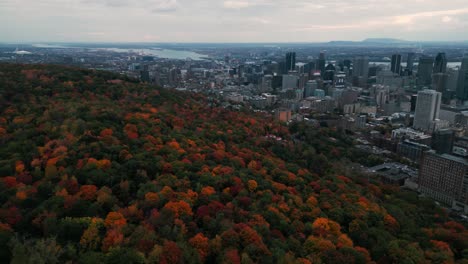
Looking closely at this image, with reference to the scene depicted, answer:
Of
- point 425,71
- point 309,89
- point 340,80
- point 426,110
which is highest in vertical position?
point 425,71

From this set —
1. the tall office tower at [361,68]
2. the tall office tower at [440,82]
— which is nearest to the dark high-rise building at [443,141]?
the tall office tower at [440,82]

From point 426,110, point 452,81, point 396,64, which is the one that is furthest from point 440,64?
point 426,110

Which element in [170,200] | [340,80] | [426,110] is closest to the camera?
[170,200]

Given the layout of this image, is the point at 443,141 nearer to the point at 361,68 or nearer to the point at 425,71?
the point at 425,71

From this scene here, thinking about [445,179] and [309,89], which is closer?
[445,179]

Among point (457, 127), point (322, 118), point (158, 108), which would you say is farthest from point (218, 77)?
point (158, 108)

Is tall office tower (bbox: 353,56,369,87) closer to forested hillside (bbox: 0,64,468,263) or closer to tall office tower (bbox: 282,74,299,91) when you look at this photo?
tall office tower (bbox: 282,74,299,91)
